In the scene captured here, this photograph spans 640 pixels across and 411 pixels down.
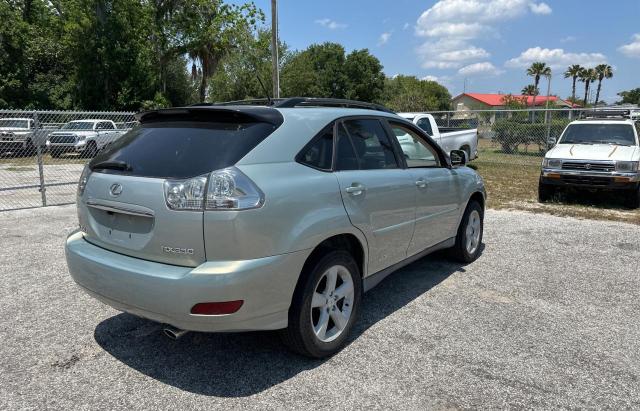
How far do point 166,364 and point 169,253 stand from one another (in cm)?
98

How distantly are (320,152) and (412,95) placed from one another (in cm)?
3934

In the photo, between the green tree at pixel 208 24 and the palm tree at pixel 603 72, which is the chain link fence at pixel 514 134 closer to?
the green tree at pixel 208 24

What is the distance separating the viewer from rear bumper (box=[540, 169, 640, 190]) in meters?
9.00

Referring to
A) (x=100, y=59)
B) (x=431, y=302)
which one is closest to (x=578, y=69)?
(x=100, y=59)

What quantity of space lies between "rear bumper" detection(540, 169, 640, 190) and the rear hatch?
818 cm

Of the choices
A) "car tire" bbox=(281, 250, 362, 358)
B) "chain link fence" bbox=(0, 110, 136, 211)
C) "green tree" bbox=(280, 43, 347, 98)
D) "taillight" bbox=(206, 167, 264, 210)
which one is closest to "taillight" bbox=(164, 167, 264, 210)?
"taillight" bbox=(206, 167, 264, 210)

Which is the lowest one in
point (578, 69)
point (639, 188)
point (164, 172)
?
point (639, 188)

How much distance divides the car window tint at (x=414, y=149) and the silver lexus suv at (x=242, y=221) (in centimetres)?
52

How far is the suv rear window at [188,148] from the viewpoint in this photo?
9.35ft

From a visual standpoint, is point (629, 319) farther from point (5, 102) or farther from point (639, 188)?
point (5, 102)

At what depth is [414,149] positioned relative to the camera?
4.72 meters

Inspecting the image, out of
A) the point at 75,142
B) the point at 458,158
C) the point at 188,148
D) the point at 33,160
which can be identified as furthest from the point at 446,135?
the point at 188,148

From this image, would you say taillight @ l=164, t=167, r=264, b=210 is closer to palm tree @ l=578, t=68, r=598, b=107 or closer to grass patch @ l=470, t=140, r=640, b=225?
grass patch @ l=470, t=140, r=640, b=225

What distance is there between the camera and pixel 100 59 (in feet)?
83.9
